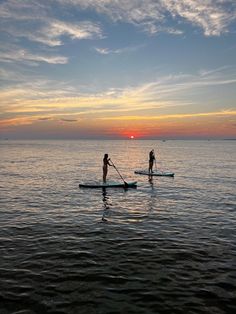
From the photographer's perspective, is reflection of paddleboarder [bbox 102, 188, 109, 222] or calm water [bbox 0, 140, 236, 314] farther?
reflection of paddleboarder [bbox 102, 188, 109, 222]

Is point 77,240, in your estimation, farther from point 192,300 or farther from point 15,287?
point 192,300

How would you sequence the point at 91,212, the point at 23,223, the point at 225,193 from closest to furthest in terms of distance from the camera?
1. the point at 23,223
2. the point at 91,212
3. the point at 225,193

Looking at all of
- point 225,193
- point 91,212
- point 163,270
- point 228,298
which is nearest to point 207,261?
point 163,270

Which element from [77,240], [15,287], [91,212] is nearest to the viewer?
[15,287]

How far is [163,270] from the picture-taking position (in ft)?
37.9

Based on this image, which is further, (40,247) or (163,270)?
(40,247)

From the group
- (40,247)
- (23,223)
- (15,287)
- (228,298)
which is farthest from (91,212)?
(228,298)

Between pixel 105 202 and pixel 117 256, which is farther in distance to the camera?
pixel 105 202

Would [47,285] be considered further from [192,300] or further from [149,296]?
[192,300]

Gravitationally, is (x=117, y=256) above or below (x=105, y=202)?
below

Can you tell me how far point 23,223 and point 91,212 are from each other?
177 inches

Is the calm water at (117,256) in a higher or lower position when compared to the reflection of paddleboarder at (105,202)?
lower

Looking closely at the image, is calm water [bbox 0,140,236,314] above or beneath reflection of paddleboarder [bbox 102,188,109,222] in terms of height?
beneath

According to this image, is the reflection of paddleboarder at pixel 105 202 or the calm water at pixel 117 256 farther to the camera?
the reflection of paddleboarder at pixel 105 202
